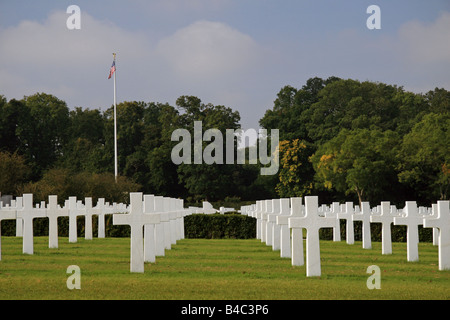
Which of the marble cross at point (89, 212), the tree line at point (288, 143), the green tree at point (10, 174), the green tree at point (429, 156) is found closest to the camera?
the marble cross at point (89, 212)

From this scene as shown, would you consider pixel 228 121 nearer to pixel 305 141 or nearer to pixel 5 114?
pixel 305 141

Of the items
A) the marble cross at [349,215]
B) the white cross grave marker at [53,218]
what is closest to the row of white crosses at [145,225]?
the white cross grave marker at [53,218]

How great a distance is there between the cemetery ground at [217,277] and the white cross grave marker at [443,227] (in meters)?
0.46

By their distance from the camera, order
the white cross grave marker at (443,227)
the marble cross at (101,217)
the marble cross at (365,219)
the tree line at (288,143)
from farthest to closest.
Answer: the tree line at (288,143), the marble cross at (101,217), the marble cross at (365,219), the white cross grave marker at (443,227)

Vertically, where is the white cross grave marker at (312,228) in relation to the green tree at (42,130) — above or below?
below

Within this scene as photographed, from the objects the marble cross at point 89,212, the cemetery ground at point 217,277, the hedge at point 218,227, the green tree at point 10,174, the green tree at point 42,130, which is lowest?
the hedge at point 218,227

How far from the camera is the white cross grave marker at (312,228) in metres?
14.4

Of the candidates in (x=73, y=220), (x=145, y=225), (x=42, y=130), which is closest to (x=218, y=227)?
(x=73, y=220)

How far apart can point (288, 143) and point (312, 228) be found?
211ft

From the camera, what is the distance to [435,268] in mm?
16625

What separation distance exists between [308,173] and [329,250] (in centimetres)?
5574

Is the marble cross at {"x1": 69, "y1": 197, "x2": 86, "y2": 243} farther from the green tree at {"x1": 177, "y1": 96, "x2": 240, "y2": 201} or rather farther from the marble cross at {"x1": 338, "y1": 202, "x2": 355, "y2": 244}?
the green tree at {"x1": 177, "y1": 96, "x2": 240, "y2": 201}

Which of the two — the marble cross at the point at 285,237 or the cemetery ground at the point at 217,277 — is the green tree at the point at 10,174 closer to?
the cemetery ground at the point at 217,277
